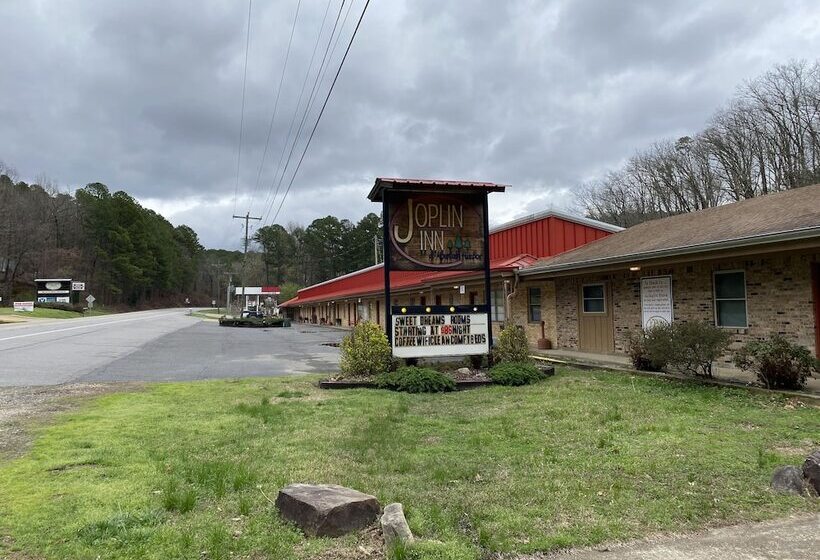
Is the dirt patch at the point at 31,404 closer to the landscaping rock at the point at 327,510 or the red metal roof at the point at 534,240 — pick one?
the landscaping rock at the point at 327,510

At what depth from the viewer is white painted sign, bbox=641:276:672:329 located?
13.6 m

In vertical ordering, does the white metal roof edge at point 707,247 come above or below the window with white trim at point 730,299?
above

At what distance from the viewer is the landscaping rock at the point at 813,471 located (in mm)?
4496

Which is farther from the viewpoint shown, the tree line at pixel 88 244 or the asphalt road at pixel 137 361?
the tree line at pixel 88 244

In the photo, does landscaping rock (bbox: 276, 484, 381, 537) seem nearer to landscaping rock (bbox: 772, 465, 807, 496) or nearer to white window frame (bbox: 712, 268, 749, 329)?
landscaping rock (bbox: 772, 465, 807, 496)

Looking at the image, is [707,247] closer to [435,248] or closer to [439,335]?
[435,248]

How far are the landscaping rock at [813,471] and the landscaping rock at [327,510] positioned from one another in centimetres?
352

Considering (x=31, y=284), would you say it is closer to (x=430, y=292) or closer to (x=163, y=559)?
(x=430, y=292)

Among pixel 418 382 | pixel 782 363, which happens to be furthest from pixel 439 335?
pixel 782 363

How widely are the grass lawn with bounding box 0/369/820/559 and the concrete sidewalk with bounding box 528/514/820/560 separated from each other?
14 centimetres

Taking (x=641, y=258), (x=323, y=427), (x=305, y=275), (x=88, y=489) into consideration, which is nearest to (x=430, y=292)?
(x=641, y=258)

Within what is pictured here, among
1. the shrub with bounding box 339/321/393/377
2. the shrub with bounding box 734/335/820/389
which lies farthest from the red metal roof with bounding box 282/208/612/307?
the shrub with bounding box 734/335/820/389

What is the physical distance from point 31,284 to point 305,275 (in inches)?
1781

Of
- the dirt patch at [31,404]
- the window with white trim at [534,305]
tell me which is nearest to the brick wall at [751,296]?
the window with white trim at [534,305]
